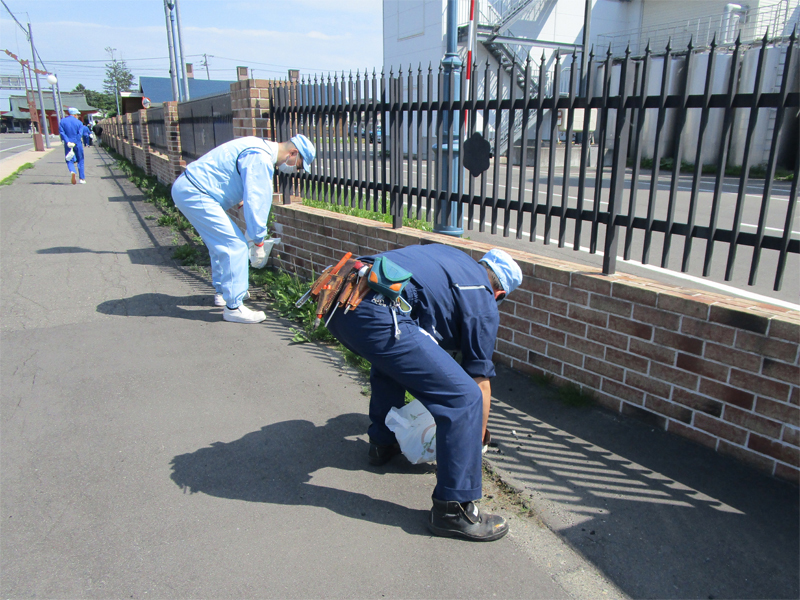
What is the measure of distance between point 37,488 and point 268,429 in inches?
48.1

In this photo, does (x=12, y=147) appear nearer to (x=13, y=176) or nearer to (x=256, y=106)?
(x=13, y=176)

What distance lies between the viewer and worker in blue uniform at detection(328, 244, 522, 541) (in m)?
2.54

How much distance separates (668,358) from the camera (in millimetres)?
3320

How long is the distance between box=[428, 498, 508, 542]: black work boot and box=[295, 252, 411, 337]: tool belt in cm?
82

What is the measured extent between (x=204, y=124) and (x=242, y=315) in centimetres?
583

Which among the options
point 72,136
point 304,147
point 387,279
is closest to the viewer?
point 387,279

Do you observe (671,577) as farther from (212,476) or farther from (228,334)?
(228,334)

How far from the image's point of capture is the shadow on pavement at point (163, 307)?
579cm

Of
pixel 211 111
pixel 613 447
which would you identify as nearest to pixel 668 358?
pixel 613 447

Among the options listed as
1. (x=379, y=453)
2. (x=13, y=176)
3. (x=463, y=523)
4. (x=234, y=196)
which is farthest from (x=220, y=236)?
(x=13, y=176)

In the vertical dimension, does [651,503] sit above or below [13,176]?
below

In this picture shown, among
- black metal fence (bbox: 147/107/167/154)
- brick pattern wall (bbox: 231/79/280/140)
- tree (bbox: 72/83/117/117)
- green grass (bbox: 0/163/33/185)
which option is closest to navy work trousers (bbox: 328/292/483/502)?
brick pattern wall (bbox: 231/79/280/140)

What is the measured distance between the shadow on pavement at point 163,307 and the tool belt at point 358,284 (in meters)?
3.34

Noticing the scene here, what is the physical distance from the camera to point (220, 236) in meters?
5.57
